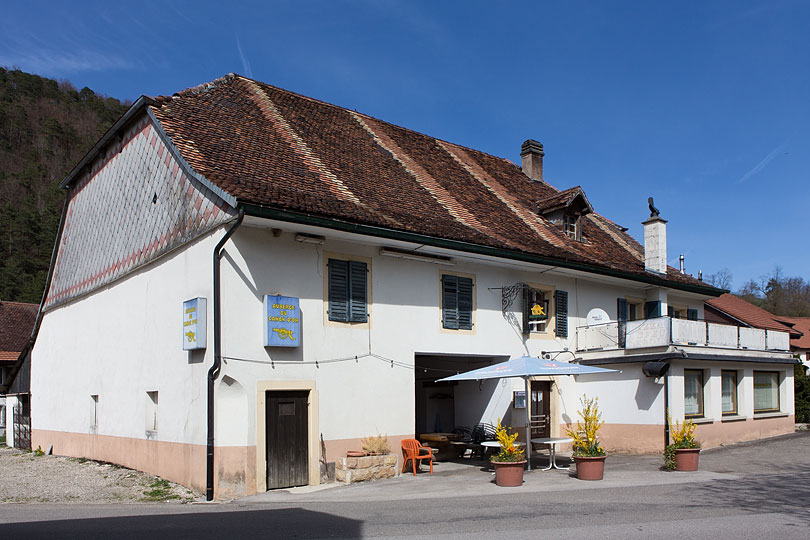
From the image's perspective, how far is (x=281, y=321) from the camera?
13.6 meters

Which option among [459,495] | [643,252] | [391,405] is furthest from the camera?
[643,252]

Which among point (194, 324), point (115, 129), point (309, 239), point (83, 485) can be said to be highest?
point (115, 129)

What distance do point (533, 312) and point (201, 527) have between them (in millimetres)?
10945

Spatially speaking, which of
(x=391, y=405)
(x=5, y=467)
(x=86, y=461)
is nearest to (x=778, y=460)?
(x=391, y=405)

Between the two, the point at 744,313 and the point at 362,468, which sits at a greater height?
the point at 744,313

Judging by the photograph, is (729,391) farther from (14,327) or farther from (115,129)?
(14,327)

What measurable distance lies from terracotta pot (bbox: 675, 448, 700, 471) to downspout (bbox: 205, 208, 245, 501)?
29.9 feet

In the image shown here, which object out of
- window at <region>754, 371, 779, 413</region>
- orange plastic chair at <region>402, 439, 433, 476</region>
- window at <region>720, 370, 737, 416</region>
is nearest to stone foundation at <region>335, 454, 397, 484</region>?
orange plastic chair at <region>402, 439, 433, 476</region>

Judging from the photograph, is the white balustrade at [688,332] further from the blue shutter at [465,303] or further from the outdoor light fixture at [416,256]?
the outdoor light fixture at [416,256]

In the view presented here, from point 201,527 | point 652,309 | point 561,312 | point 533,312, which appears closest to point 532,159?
point 652,309

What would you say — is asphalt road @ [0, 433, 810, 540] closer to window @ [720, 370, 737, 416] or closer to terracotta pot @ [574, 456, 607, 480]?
terracotta pot @ [574, 456, 607, 480]

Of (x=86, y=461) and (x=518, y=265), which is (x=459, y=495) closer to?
(x=518, y=265)

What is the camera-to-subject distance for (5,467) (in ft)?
61.4

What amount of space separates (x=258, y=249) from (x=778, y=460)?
40.4 feet
